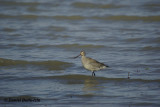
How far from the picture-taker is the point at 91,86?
370 inches

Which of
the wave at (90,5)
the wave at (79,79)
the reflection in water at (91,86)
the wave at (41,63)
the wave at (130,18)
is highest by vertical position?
the wave at (90,5)

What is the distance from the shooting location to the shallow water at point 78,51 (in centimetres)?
847

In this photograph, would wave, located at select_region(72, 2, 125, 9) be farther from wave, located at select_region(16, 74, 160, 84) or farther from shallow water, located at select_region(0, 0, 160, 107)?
wave, located at select_region(16, 74, 160, 84)

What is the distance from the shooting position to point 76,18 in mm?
19672

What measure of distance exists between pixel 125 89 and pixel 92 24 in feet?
31.4

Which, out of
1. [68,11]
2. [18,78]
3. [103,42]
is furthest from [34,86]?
[68,11]

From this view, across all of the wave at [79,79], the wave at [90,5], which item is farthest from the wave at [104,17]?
the wave at [79,79]

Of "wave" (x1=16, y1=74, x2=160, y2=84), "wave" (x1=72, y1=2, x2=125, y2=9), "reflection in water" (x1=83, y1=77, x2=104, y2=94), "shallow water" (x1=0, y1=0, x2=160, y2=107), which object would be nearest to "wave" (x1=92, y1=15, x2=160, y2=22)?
"shallow water" (x1=0, y1=0, x2=160, y2=107)

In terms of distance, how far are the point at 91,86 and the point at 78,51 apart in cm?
424

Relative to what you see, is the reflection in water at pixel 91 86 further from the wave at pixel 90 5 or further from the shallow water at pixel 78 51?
the wave at pixel 90 5

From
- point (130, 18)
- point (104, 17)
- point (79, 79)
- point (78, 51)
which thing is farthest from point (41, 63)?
point (104, 17)

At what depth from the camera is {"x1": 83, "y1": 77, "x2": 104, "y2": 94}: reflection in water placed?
8.93 metres

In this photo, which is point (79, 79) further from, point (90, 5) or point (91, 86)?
point (90, 5)

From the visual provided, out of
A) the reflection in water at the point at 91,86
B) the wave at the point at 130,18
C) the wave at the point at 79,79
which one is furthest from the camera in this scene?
the wave at the point at 130,18
